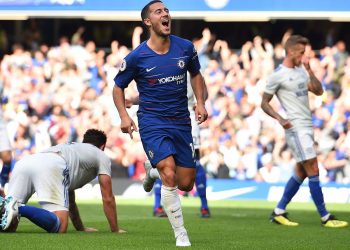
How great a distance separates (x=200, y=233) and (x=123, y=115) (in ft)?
8.31

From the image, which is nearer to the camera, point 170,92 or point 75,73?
point 170,92

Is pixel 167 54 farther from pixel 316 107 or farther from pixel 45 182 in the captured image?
pixel 316 107

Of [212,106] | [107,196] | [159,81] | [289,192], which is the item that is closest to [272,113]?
[289,192]

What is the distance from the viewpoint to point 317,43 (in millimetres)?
23500

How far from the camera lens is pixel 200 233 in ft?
37.5

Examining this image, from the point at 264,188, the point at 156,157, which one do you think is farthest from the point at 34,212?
the point at 264,188

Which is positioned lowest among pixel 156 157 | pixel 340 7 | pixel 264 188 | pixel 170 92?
pixel 264 188

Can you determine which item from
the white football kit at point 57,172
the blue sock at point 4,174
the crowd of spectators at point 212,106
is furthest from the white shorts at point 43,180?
the crowd of spectators at point 212,106

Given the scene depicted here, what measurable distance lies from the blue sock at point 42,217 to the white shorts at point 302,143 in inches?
149

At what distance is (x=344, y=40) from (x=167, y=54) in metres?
14.7

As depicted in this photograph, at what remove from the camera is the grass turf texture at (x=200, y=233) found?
31.4 ft

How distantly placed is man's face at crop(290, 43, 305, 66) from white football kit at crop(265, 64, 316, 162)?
12 cm

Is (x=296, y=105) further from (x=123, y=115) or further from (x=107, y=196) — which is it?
(x=123, y=115)

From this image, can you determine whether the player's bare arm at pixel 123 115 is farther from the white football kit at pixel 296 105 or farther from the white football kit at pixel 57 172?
the white football kit at pixel 296 105
